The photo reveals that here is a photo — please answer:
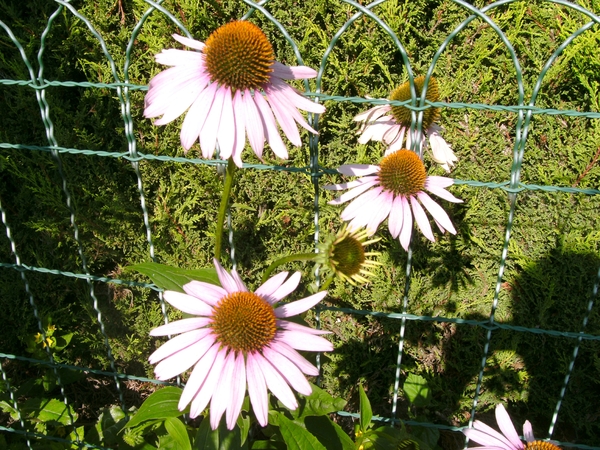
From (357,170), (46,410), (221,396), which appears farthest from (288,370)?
(46,410)

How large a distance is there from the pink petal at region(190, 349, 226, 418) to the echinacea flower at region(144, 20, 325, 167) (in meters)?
0.41

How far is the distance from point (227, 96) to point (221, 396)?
594 mm

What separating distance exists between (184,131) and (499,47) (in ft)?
4.40

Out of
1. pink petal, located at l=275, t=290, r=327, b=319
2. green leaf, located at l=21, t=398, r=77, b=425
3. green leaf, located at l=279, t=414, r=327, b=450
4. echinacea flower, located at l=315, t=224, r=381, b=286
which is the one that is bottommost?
green leaf, located at l=21, t=398, r=77, b=425

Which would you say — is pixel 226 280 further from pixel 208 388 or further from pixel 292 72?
pixel 292 72

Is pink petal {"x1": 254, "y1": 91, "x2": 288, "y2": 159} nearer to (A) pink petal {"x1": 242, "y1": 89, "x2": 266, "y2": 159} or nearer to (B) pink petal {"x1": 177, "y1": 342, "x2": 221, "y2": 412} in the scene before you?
(A) pink petal {"x1": 242, "y1": 89, "x2": 266, "y2": 159}

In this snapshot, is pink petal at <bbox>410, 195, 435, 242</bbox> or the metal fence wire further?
the metal fence wire

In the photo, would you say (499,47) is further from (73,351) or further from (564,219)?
(73,351)


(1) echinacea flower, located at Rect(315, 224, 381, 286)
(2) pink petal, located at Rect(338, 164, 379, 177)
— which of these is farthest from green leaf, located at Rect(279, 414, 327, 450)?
(2) pink petal, located at Rect(338, 164, 379, 177)

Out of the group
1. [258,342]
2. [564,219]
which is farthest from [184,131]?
[564,219]

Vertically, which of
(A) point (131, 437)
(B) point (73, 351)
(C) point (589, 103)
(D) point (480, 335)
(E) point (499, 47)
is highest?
(E) point (499, 47)

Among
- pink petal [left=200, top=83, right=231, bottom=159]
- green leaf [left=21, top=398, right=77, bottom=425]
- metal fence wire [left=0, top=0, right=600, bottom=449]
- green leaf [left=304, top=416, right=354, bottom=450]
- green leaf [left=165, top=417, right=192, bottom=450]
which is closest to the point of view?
pink petal [left=200, top=83, right=231, bottom=159]

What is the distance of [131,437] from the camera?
1496 millimetres

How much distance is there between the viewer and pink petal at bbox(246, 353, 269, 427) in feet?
3.34
